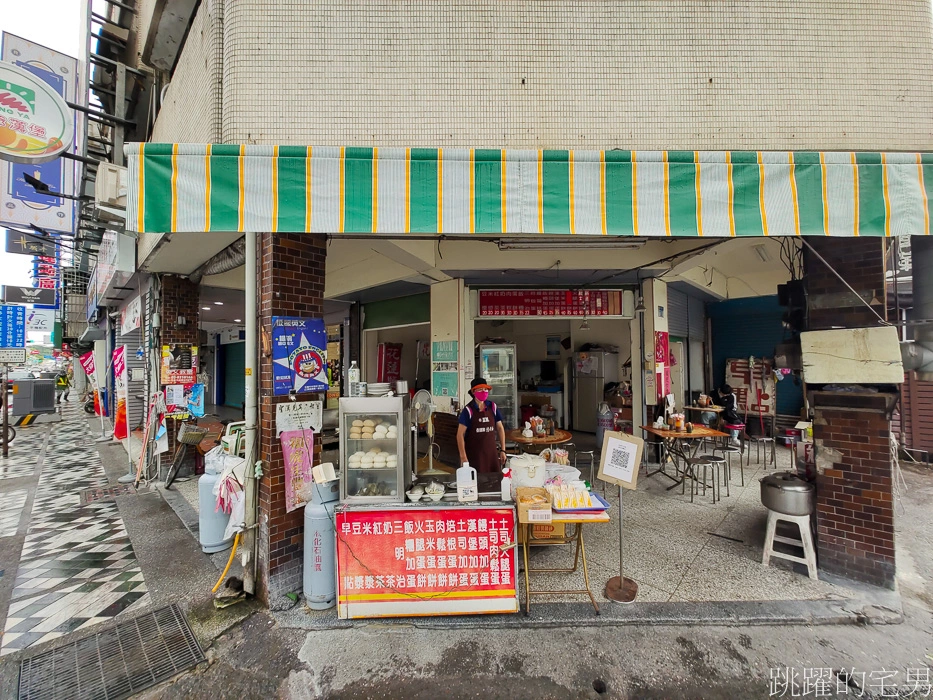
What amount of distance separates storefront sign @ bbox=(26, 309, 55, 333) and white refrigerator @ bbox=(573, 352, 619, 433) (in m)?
20.0

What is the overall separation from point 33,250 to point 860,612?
2249cm

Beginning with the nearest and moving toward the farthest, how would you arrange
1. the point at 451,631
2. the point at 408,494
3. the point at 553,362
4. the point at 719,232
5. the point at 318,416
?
the point at 719,232
the point at 451,631
the point at 408,494
the point at 318,416
the point at 553,362

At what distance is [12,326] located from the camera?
497 inches

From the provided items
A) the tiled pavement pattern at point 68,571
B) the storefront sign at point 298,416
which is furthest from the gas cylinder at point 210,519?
the storefront sign at point 298,416

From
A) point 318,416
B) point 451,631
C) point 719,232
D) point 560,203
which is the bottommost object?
point 451,631

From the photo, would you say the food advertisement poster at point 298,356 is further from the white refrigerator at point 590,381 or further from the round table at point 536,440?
the white refrigerator at point 590,381

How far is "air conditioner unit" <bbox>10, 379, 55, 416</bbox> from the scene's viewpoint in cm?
1497

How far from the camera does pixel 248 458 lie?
3.54 m

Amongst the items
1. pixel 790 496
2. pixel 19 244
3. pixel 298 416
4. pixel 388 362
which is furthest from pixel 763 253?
pixel 19 244

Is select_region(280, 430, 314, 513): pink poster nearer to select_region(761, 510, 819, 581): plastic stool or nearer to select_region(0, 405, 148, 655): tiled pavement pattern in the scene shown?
select_region(0, 405, 148, 655): tiled pavement pattern

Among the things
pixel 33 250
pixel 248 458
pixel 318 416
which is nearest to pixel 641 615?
pixel 318 416

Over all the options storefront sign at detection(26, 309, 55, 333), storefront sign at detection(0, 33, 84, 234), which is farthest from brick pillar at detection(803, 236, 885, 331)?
storefront sign at detection(26, 309, 55, 333)

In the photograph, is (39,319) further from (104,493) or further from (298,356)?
(298,356)

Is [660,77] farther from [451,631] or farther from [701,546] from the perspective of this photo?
[451,631]
